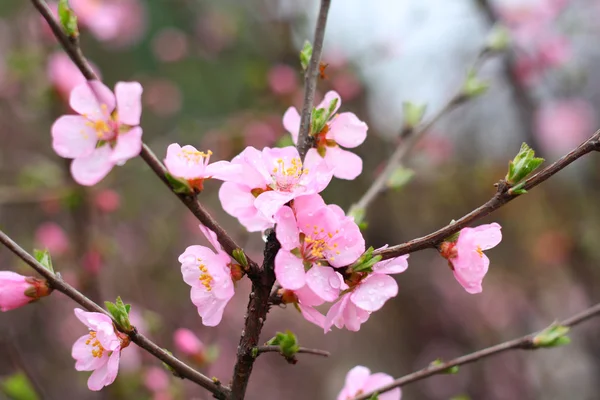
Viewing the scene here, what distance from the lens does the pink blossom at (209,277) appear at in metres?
0.93

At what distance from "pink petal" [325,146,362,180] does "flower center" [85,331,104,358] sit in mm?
571

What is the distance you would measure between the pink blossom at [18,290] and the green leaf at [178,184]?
319mm

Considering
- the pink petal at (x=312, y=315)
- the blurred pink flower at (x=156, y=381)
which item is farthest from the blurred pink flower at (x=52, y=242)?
the pink petal at (x=312, y=315)

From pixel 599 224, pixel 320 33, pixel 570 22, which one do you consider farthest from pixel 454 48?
pixel 320 33

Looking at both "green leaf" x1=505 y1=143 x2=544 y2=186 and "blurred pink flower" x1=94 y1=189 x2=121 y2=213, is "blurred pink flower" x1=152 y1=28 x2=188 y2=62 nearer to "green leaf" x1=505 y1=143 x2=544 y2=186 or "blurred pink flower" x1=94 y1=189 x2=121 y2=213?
"blurred pink flower" x1=94 y1=189 x2=121 y2=213

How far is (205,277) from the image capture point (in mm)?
948

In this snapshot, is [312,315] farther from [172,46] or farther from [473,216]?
[172,46]

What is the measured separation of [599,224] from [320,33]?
11.1 feet

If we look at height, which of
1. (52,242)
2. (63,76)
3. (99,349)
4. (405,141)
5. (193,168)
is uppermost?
(63,76)

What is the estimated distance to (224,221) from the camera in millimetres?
5559

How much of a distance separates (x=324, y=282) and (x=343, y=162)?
331 millimetres

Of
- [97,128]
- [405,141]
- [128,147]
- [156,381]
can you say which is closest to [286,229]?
[128,147]

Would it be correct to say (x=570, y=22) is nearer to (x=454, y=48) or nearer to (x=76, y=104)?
(x=454, y=48)

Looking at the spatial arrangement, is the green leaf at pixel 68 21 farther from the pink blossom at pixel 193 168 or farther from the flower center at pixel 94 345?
the flower center at pixel 94 345
